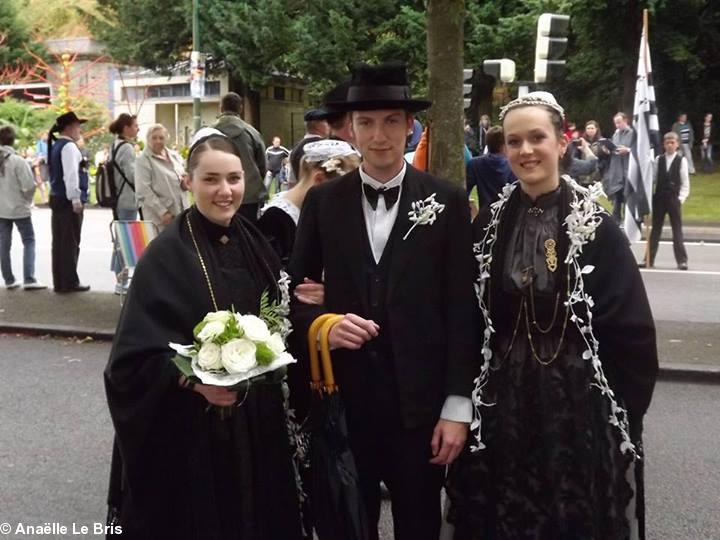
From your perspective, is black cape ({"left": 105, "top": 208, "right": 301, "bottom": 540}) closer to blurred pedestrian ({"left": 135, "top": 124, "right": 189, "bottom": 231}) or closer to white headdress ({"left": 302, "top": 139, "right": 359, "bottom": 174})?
white headdress ({"left": 302, "top": 139, "right": 359, "bottom": 174})

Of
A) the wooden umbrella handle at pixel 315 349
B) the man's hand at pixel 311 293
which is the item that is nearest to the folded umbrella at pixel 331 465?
the wooden umbrella handle at pixel 315 349

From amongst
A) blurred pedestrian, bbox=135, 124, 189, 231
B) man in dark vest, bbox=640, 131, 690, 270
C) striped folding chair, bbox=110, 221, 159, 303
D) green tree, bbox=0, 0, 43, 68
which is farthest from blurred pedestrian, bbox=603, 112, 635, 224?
green tree, bbox=0, 0, 43, 68

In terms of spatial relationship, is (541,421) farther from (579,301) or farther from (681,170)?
(681,170)

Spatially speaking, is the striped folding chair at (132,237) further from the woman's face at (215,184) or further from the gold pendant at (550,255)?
the gold pendant at (550,255)

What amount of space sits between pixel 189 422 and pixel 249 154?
5.59 m

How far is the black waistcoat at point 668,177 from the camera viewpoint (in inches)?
496

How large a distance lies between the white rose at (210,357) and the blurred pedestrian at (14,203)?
8.73m

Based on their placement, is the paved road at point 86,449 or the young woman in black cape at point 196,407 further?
the paved road at point 86,449

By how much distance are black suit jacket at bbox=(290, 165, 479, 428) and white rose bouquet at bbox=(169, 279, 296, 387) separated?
0.25 m

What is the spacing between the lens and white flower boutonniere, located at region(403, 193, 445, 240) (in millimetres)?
2850

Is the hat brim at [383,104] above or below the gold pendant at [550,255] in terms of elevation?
above

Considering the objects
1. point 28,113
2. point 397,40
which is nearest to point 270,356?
point 397,40

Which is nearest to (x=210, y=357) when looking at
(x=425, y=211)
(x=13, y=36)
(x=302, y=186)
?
(x=425, y=211)

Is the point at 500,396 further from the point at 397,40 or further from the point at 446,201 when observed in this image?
the point at 397,40
